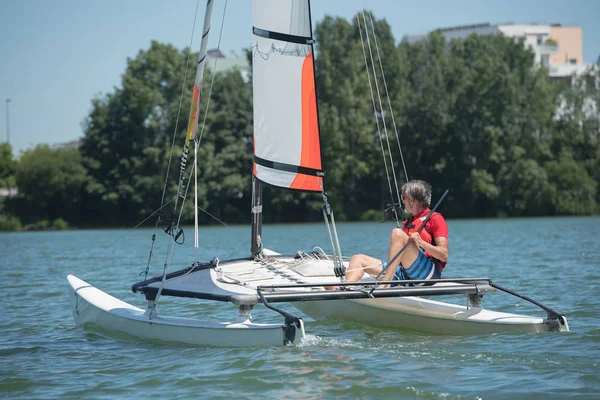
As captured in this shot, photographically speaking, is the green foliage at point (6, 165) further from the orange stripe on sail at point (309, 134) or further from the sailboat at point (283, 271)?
the orange stripe on sail at point (309, 134)

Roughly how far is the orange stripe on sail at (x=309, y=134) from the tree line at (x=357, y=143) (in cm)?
3426

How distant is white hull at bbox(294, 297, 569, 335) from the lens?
23.9ft

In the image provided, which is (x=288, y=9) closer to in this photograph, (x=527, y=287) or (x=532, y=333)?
(x=532, y=333)

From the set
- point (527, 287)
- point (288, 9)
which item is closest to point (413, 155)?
point (527, 287)

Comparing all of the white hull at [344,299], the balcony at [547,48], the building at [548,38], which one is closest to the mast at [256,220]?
the white hull at [344,299]

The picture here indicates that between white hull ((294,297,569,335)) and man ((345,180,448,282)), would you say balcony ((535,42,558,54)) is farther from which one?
man ((345,180,448,282))

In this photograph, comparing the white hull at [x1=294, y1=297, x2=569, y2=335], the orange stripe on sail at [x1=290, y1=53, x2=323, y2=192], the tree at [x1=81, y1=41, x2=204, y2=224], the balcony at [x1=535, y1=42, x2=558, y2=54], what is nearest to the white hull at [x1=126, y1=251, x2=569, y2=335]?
the white hull at [x1=294, y1=297, x2=569, y2=335]

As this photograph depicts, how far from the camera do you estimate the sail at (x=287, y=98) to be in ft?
30.0

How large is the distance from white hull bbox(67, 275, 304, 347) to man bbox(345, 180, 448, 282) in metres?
1.41

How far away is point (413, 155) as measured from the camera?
1896 inches

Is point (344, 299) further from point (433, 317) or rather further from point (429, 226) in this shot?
point (429, 226)

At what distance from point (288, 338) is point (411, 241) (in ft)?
5.19

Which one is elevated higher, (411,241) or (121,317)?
(411,241)

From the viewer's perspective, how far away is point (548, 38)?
77.4 m
